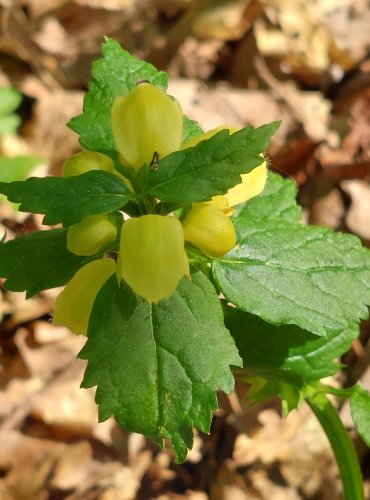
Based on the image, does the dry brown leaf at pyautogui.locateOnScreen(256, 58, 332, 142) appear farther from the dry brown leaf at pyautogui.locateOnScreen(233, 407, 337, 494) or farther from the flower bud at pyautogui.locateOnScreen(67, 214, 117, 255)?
the flower bud at pyautogui.locateOnScreen(67, 214, 117, 255)

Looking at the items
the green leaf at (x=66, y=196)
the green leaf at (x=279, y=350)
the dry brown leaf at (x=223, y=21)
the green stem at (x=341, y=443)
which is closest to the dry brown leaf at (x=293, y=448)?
the green stem at (x=341, y=443)

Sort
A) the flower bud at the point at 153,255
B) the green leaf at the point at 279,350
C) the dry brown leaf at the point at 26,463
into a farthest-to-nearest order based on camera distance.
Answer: the dry brown leaf at the point at 26,463
the green leaf at the point at 279,350
the flower bud at the point at 153,255

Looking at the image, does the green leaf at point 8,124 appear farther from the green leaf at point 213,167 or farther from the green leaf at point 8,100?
the green leaf at point 213,167

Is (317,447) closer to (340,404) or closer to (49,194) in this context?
(340,404)

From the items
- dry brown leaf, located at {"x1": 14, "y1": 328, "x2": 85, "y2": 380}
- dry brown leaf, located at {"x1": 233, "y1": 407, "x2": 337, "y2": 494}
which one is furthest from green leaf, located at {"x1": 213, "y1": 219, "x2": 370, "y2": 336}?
dry brown leaf, located at {"x1": 14, "y1": 328, "x2": 85, "y2": 380}

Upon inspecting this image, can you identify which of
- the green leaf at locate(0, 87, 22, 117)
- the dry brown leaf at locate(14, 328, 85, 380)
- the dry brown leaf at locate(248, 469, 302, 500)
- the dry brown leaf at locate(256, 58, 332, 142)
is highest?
the green leaf at locate(0, 87, 22, 117)

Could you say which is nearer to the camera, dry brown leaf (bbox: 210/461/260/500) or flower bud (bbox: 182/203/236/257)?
flower bud (bbox: 182/203/236/257)

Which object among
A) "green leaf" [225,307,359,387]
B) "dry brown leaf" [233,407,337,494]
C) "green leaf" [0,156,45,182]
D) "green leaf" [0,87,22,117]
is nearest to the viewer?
"green leaf" [225,307,359,387]
